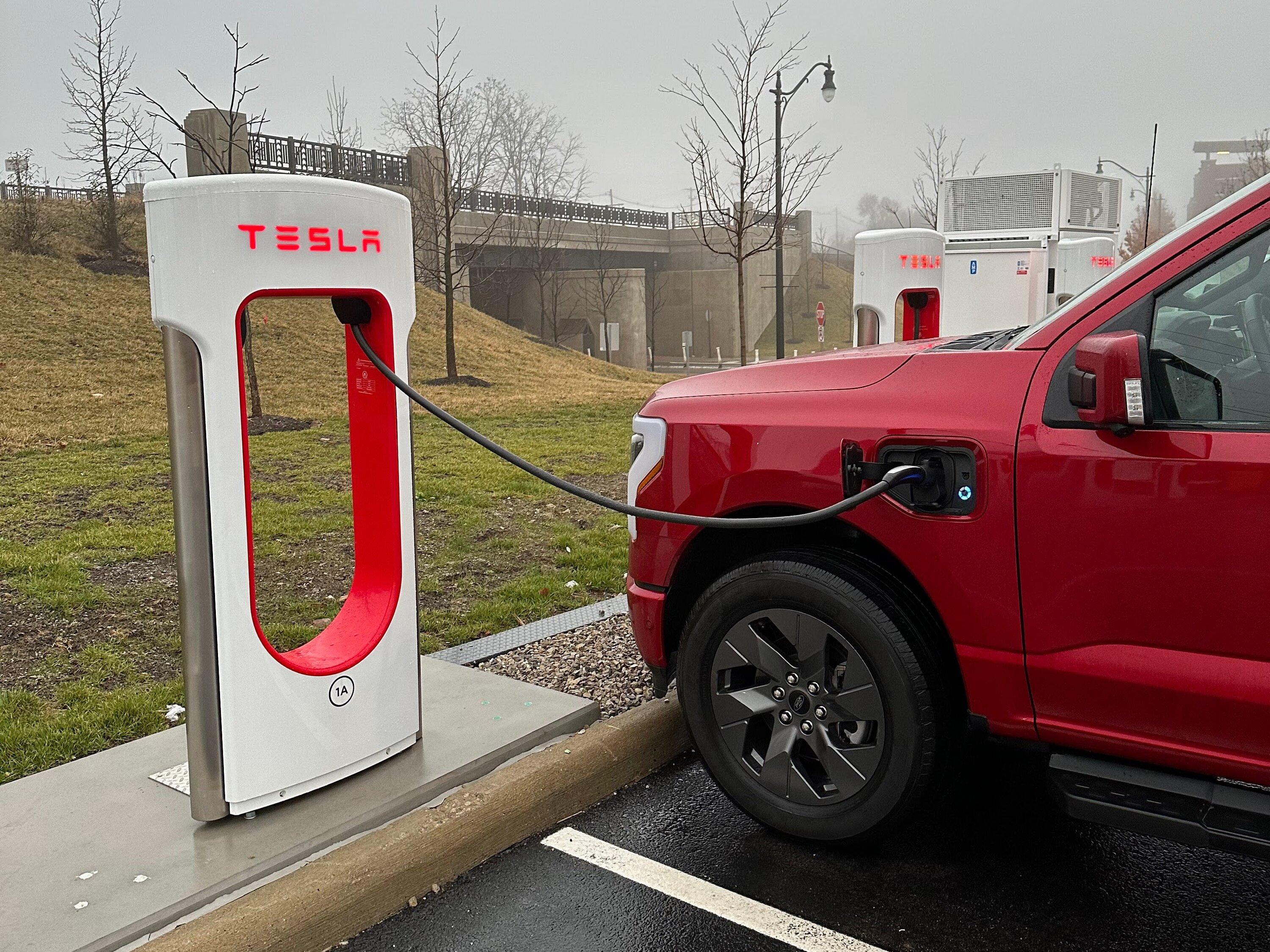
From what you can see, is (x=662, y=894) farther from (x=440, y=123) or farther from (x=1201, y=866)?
(x=440, y=123)

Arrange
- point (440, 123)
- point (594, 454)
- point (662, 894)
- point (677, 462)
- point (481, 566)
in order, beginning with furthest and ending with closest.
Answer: point (440, 123) < point (594, 454) < point (481, 566) < point (677, 462) < point (662, 894)

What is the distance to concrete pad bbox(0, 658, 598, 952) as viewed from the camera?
9.18 feet

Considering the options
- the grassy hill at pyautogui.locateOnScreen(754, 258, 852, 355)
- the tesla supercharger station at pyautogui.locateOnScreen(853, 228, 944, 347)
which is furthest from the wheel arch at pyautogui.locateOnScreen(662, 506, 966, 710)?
the grassy hill at pyautogui.locateOnScreen(754, 258, 852, 355)

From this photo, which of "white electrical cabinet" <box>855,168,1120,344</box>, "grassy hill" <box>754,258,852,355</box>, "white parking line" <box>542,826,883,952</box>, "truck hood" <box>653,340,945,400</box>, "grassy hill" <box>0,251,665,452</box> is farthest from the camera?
"grassy hill" <box>754,258,852,355</box>

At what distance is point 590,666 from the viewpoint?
479 cm

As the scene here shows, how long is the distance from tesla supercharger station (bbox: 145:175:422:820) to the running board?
6.94 feet

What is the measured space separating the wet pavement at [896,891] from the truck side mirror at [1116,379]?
4.46 ft

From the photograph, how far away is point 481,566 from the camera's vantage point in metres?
6.84

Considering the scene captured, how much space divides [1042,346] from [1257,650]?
917mm

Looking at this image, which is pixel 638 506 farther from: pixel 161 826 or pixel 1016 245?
pixel 1016 245

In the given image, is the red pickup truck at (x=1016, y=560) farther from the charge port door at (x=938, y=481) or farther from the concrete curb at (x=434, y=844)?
the concrete curb at (x=434, y=844)

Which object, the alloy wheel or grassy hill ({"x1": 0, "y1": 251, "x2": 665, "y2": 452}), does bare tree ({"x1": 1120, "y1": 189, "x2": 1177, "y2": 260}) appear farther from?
the alloy wheel

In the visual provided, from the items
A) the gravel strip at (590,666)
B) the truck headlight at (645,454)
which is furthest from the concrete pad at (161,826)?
the truck headlight at (645,454)

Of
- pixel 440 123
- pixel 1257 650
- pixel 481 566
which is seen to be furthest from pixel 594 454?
pixel 440 123
